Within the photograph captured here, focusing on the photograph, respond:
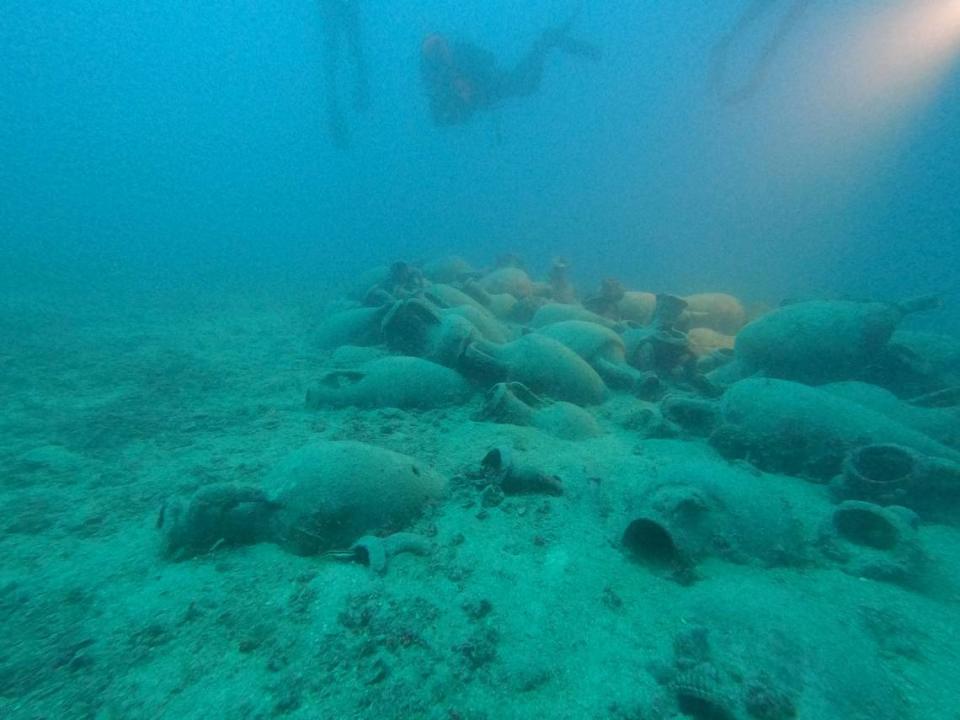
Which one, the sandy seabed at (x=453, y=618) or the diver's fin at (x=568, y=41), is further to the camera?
the diver's fin at (x=568, y=41)

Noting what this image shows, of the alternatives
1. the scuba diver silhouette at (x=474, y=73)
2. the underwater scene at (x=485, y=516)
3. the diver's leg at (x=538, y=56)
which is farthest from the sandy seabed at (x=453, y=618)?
the diver's leg at (x=538, y=56)

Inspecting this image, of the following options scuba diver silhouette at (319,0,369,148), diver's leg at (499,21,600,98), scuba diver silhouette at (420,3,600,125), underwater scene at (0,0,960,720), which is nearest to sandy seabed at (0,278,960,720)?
underwater scene at (0,0,960,720)

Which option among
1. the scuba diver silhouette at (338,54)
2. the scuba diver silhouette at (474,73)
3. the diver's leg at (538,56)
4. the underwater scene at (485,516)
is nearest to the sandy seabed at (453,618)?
the underwater scene at (485,516)

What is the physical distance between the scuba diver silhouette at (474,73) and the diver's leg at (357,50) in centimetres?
891

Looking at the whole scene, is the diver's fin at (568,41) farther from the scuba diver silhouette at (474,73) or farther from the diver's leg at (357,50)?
the diver's leg at (357,50)

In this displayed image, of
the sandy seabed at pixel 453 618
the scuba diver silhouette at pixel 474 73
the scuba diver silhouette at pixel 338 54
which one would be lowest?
the sandy seabed at pixel 453 618

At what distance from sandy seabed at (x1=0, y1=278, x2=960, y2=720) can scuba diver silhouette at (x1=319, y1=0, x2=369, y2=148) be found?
27780mm

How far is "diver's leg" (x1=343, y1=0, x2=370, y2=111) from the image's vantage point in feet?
79.0

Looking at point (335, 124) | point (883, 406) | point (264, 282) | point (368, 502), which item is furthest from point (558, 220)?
point (368, 502)

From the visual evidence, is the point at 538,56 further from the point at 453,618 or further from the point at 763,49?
the point at 453,618

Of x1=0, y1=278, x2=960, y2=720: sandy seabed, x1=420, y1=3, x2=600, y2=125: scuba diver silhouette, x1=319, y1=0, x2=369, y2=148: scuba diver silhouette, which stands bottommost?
x1=0, y1=278, x2=960, y2=720: sandy seabed

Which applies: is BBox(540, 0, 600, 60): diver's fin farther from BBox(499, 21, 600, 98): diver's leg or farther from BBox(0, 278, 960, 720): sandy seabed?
BBox(0, 278, 960, 720): sandy seabed

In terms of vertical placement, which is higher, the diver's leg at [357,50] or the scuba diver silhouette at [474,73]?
the diver's leg at [357,50]

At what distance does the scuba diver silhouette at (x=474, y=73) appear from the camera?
60.2 feet
